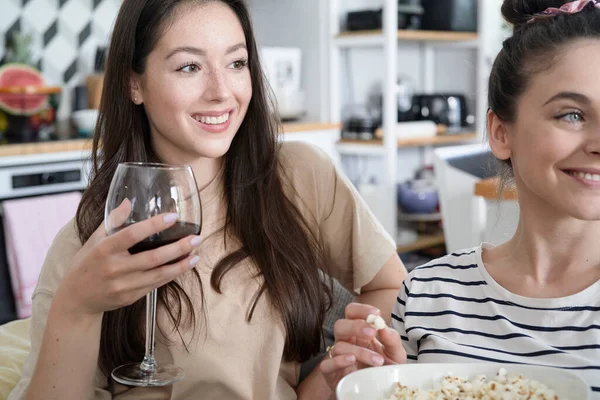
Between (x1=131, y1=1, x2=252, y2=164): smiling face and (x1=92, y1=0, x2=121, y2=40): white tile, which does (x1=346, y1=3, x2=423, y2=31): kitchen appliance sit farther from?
(x1=131, y1=1, x2=252, y2=164): smiling face

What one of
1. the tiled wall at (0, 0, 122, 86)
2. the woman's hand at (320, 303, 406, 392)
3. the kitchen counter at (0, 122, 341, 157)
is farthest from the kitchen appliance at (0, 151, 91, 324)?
the woman's hand at (320, 303, 406, 392)

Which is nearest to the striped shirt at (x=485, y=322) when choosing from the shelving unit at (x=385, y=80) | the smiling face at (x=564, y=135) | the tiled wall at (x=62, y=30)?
the smiling face at (x=564, y=135)

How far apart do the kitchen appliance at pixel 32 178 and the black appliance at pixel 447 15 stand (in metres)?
2.36

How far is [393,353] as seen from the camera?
1119 mm

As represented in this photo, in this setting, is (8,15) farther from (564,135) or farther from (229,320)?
(564,135)

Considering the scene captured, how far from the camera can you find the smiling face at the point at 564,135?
1070 mm

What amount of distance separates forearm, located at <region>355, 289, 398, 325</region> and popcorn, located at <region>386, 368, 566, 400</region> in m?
0.58

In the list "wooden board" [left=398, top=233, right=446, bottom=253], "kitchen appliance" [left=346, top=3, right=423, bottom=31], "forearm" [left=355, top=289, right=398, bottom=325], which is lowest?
"wooden board" [left=398, top=233, right=446, bottom=253]

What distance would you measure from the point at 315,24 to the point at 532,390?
360 cm

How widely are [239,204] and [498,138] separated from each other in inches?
21.1

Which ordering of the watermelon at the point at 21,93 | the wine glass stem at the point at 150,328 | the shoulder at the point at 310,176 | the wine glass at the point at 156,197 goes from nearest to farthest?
the wine glass at the point at 156,197, the wine glass stem at the point at 150,328, the shoulder at the point at 310,176, the watermelon at the point at 21,93

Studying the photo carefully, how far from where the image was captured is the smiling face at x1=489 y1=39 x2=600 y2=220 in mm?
1070

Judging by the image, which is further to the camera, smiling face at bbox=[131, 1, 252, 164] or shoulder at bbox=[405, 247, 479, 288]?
smiling face at bbox=[131, 1, 252, 164]

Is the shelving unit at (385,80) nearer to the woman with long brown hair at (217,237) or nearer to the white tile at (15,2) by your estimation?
the white tile at (15,2)
